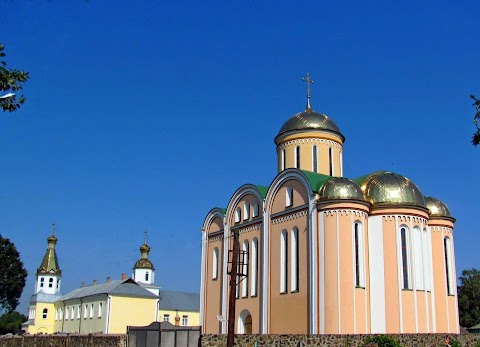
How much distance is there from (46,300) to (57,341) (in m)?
35.4

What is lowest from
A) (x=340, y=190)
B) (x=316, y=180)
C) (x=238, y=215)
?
(x=340, y=190)

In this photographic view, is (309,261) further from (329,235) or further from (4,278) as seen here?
(4,278)

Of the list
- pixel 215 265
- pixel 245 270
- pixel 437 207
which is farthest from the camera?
pixel 215 265

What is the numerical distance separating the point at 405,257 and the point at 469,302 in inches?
1305

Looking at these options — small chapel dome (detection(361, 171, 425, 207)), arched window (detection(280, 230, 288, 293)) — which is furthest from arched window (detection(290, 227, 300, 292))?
small chapel dome (detection(361, 171, 425, 207))

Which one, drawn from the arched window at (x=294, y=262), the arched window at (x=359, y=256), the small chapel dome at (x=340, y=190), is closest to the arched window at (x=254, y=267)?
the arched window at (x=294, y=262)

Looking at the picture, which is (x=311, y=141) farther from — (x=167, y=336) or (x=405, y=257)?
(x=167, y=336)

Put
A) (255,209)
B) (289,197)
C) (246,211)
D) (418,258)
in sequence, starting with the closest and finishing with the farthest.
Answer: (418,258), (289,197), (255,209), (246,211)

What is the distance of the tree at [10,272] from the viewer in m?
55.0

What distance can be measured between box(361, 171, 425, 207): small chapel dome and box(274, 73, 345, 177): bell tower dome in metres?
4.29

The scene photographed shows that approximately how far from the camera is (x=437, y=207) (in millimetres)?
29047

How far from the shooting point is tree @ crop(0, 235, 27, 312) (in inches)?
2167

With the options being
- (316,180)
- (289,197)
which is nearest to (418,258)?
(316,180)

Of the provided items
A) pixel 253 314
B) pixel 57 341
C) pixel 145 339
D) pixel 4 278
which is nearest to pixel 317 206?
pixel 253 314
